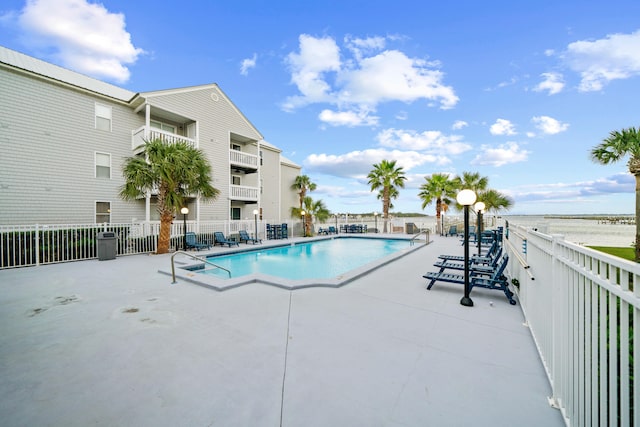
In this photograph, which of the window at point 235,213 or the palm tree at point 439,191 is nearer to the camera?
the palm tree at point 439,191

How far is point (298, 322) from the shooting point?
3.97 metres

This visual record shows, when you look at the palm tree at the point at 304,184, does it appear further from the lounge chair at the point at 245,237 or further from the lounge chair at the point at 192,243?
the lounge chair at the point at 192,243

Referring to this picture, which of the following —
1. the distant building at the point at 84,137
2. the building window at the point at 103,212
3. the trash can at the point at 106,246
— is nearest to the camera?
the trash can at the point at 106,246

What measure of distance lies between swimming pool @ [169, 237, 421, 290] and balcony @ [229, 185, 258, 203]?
5.39 m

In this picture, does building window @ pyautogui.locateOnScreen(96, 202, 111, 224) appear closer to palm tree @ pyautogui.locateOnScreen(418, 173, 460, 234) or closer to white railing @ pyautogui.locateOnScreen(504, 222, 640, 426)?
white railing @ pyautogui.locateOnScreen(504, 222, 640, 426)

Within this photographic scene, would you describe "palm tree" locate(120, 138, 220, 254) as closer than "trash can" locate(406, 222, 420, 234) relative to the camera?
Yes

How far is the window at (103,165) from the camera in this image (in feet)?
43.0

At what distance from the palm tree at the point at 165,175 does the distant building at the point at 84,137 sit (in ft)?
8.55

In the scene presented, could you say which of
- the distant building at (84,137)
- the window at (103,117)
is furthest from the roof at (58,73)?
the window at (103,117)

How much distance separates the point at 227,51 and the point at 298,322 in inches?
841

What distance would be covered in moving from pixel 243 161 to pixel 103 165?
818cm

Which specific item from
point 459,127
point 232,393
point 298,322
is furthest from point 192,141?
point 459,127

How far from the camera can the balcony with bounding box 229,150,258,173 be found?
60.0 ft

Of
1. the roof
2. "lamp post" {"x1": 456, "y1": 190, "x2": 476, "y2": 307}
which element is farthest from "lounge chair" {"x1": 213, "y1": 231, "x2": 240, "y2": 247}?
"lamp post" {"x1": 456, "y1": 190, "x2": 476, "y2": 307}
